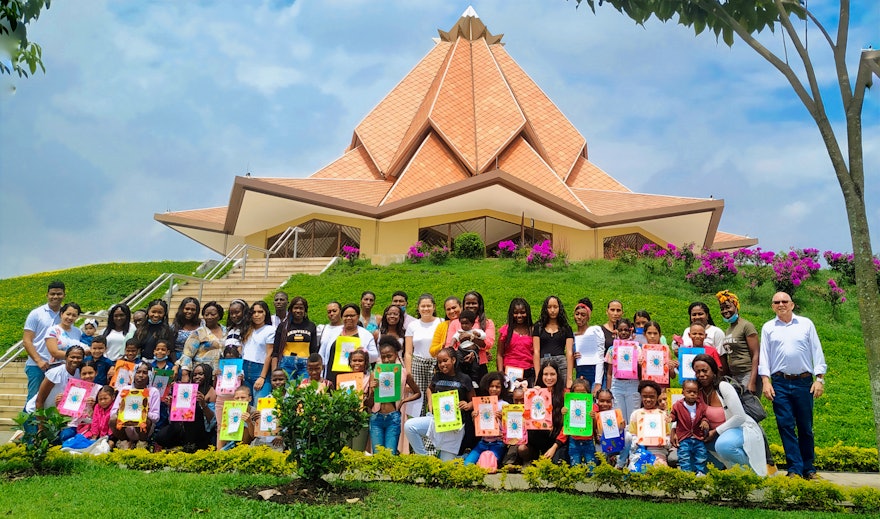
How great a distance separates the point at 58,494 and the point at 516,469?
339 centimetres

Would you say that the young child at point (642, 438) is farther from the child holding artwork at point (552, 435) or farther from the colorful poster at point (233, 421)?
the colorful poster at point (233, 421)

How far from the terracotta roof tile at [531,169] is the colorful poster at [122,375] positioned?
53.8 ft

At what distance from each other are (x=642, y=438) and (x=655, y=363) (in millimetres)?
1002

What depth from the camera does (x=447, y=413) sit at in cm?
589

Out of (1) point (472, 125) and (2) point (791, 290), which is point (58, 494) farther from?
(1) point (472, 125)

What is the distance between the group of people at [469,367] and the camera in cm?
570

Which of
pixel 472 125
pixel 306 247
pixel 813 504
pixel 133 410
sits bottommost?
pixel 813 504

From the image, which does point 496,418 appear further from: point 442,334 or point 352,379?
point 352,379

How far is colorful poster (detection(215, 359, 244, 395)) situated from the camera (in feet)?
22.2

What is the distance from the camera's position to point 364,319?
771cm

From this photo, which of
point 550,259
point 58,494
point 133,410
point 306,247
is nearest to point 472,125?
point 306,247

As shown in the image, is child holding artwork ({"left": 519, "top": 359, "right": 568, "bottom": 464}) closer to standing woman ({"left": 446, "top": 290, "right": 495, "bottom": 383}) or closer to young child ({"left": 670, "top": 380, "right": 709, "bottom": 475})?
standing woman ({"left": 446, "top": 290, "right": 495, "bottom": 383})

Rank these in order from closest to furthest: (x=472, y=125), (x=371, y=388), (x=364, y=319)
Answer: (x=371, y=388)
(x=364, y=319)
(x=472, y=125)

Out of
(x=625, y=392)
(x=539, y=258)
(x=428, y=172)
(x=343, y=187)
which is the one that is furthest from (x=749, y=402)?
(x=343, y=187)
